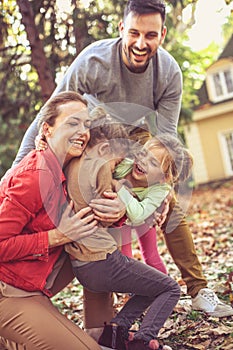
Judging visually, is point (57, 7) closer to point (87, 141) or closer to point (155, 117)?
point (155, 117)

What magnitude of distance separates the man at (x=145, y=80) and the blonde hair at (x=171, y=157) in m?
0.55

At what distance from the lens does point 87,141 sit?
10.2 ft

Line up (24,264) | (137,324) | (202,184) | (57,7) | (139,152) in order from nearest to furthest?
(24,264) → (139,152) → (137,324) → (57,7) → (202,184)

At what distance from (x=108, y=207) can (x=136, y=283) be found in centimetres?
46

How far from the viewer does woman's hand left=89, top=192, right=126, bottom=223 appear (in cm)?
303

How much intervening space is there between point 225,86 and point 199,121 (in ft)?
6.27

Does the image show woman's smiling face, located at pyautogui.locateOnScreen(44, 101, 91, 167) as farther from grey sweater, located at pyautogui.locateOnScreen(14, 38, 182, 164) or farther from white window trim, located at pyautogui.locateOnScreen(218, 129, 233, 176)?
white window trim, located at pyautogui.locateOnScreen(218, 129, 233, 176)

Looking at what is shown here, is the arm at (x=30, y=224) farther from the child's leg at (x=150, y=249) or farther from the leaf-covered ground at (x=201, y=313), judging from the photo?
the child's leg at (x=150, y=249)

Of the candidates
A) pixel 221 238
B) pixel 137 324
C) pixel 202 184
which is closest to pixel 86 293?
pixel 137 324

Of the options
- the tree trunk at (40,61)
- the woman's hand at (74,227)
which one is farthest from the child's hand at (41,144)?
the tree trunk at (40,61)

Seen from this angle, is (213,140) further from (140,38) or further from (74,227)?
(74,227)

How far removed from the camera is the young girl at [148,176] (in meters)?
3.22

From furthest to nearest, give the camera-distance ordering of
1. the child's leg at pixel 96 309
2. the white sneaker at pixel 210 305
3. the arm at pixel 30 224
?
the white sneaker at pixel 210 305 → the child's leg at pixel 96 309 → the arm at pixel 30 224

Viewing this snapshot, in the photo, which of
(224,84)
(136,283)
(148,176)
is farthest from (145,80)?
(224,84)
